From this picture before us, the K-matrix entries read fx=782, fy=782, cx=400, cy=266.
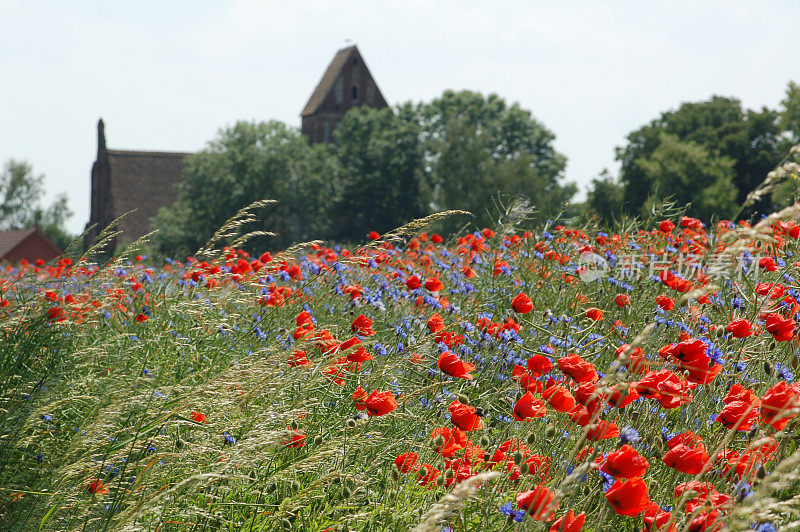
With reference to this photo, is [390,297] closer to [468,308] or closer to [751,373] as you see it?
[468,308]

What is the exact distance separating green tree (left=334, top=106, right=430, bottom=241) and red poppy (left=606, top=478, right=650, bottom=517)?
143 ft

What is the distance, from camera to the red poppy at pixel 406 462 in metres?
2.54

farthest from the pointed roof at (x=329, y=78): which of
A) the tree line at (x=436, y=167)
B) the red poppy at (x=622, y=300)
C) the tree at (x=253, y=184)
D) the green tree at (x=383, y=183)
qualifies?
the red poppy at (x=622, y=300)

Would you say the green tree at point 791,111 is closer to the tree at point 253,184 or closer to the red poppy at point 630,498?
the tree at point 253,184

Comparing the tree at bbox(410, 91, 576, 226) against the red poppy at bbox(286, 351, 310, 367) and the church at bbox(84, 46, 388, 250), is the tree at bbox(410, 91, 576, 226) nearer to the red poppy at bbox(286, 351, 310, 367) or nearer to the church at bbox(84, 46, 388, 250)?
the church at bbox(84, 46, 388, 250)

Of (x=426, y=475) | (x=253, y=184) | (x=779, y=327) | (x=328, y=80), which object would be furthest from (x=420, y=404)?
(x=328, y=80)

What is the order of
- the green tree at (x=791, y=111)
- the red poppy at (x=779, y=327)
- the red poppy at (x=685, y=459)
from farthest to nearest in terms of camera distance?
1. the green tree at (x=791, y=111)
2. the red poppy at (x=779, y=327)
3. the red poppy at (x=685, y=459)

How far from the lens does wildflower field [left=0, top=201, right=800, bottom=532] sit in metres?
2.24

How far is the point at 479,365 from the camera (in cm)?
421

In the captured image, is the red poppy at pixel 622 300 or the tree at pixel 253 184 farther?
the tree at pixel 253 184

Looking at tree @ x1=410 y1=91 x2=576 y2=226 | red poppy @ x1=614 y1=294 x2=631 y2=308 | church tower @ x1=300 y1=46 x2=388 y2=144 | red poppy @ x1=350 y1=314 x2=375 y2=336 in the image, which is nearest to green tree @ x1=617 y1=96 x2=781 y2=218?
tree @ x1=410 y1=91 x2=576 y2=226

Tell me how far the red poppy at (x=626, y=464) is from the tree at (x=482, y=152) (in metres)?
36.5

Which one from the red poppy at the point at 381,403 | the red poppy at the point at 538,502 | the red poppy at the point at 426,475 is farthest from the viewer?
the red poppy at the point at 426,475

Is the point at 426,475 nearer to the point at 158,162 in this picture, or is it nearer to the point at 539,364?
the point at 539,364
